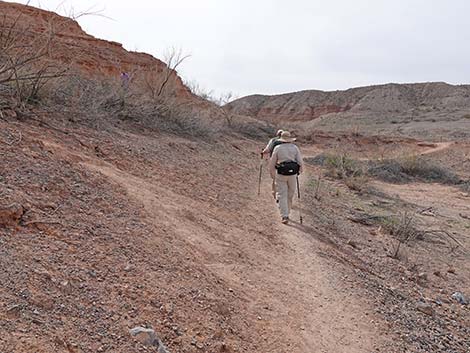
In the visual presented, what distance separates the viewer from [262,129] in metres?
24.9

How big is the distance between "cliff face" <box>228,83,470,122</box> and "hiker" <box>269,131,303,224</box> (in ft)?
155

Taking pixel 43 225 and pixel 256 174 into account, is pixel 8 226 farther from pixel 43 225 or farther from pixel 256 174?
pixel 256 174

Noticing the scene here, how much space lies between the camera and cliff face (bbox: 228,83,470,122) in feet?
179

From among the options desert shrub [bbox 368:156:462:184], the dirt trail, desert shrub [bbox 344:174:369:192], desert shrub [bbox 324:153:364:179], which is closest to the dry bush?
the dirt trail

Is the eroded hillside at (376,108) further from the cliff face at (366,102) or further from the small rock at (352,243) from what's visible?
the small rock at (352,243)

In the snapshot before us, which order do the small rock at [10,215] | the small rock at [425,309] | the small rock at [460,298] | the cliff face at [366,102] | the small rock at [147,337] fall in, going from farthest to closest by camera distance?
the cliff face at [366,102] → the small rock at [460,298] → the small rock at [425,309] → the small rock at [10,215] → the small rock at [147,337]

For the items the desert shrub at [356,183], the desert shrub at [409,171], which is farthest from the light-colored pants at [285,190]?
the desert shrub at [409,171]

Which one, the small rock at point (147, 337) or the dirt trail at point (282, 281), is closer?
the small rock at point (147, 337)

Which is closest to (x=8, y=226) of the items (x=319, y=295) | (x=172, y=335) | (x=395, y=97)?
(x=172, y=335)

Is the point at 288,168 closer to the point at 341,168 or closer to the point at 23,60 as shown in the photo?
the point at 23,60

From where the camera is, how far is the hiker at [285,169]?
21.9 ft

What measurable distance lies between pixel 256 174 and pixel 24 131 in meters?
6.69

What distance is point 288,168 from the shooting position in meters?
6.67

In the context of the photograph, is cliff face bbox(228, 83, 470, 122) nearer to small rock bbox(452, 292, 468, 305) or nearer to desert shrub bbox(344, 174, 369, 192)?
desert shrub bbox(344, 174, 369, 192)
